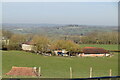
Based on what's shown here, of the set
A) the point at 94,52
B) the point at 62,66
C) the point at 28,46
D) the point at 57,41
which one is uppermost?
the point at 57,41

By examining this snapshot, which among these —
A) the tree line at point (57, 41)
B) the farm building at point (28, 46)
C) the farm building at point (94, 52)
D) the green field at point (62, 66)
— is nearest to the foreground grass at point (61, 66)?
the green field at point (62, 66)

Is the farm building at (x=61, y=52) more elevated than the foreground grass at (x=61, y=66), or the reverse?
the farm building at (x=61, y=52)

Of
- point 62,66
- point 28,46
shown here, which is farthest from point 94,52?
point 62,66

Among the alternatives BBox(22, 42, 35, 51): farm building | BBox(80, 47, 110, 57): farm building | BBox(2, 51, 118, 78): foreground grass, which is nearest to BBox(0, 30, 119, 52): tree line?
BBox(22, 42, 35, 51): farm building

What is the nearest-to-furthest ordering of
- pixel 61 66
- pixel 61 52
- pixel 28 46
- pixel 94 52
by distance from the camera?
1. pixel 61 66
2. pixel 61 52
3. pixel 94 52
4. pixel 28 46

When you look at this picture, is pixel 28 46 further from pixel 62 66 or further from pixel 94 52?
pixel 62 66

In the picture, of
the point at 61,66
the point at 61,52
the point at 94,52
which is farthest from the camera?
the point at 94,52

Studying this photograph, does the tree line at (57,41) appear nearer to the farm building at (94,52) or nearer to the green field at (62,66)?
the farm building at (94,52)

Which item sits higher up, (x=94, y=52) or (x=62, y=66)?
(x=94, y=52)

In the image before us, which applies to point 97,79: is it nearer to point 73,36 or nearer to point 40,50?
point 40,50

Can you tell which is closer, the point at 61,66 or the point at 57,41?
the point at 61,66

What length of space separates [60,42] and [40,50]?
1704mm

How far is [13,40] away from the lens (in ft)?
47.1

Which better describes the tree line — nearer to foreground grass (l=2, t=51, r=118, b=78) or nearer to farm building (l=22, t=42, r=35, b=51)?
farm building (l=22, t=42, r=35, b=51)
